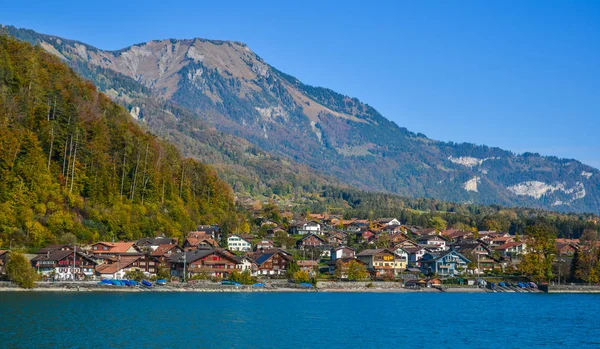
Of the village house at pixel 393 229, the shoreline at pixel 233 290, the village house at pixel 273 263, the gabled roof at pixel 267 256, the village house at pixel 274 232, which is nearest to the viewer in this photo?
the shoreline at pixel 233 290

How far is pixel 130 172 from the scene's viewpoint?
95.8 meters

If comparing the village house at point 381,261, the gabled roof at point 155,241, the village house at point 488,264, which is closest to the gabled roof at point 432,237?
the village house at point 488,264

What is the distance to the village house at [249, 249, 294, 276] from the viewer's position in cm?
8888

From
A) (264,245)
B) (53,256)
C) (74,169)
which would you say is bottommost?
(53,256)

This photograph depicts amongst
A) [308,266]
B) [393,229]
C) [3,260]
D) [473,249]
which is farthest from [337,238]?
[3,260]

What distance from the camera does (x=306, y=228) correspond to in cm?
13050

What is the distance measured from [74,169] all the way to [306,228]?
5202 centimetres

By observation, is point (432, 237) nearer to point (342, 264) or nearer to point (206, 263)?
point (342, 264)

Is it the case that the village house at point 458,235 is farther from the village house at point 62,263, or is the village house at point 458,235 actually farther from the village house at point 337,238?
the village house at point 62,263

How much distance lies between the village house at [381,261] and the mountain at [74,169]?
2202 cm

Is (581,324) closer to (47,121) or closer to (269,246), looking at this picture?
(269,246)

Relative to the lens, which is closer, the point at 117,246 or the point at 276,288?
the point at 276,288

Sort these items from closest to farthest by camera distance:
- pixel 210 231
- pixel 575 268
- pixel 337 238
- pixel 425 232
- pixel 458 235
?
1. pixel 575 268
2. pixel 210 231
3. pixel 337 238
4. pixel 458 235
5. pixel 425 232

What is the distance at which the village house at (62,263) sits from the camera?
246ft
